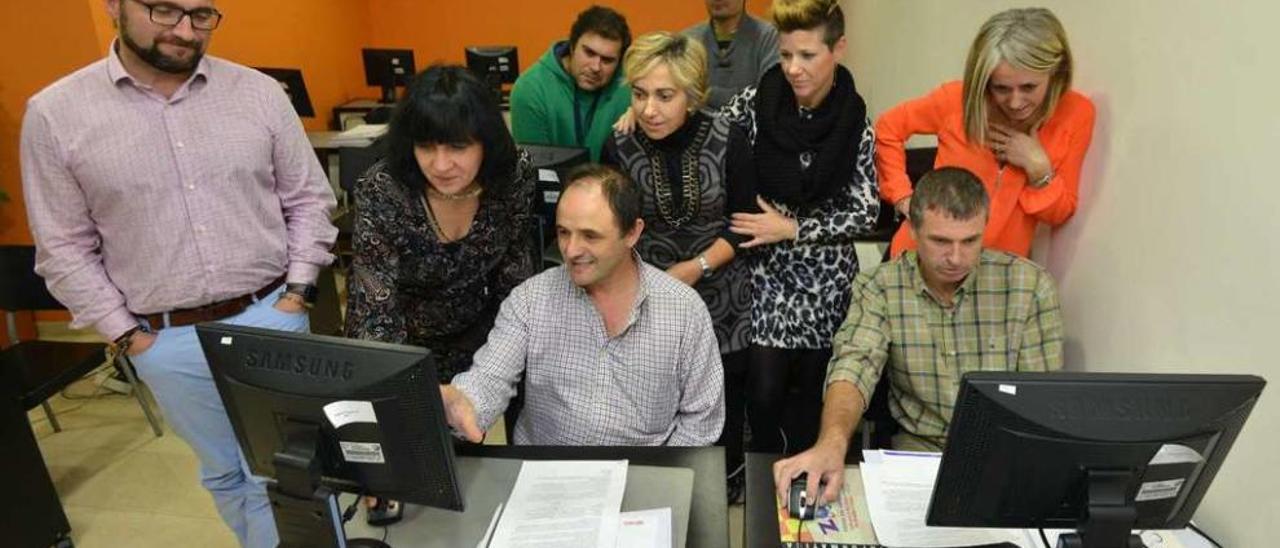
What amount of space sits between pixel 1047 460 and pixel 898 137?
124 centimetres

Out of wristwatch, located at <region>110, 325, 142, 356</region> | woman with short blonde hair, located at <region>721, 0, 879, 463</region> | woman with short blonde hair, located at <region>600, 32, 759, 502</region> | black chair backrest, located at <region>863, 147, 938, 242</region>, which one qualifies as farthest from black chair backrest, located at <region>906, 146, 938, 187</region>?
wristwatch, located at <region>110, 325, 142, 356</region>

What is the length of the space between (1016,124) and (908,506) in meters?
1.04

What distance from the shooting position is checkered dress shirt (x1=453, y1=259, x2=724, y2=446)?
169 centimetres

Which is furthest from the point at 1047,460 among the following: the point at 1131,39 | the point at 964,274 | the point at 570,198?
the point at 1131,39

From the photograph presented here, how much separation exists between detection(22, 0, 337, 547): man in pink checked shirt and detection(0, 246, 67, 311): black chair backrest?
4.54 feet

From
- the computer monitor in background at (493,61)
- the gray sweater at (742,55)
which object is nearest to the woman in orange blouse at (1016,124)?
the gray sweater at (742,55)

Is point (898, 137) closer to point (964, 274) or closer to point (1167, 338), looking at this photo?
point (964, 274)

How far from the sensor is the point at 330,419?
116cm

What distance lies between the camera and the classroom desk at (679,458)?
1396 mm

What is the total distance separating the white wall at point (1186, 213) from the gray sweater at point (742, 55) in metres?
1.03

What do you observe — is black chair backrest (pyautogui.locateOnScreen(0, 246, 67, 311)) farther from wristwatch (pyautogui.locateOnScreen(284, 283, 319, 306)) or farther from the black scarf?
the black scarf

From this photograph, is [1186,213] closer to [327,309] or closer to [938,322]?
[938,322]

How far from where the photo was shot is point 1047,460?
3.59 feet

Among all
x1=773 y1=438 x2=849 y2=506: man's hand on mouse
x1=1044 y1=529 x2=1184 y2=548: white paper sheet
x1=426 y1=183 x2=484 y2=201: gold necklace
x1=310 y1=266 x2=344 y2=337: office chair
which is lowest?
x1=310 y1=266 x2=344 y2=337: office chair
